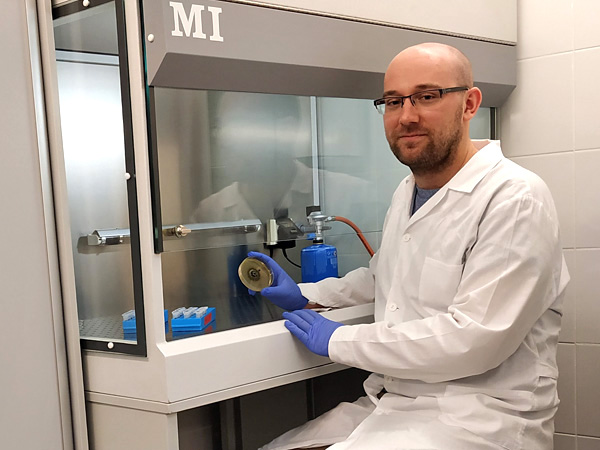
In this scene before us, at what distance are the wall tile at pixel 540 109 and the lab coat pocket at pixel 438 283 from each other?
0.82 metres

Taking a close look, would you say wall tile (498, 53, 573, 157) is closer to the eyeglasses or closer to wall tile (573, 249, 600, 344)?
wall tile (573, 249, 600, 344)

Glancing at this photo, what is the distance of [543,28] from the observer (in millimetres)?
1914

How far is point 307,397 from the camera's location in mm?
1703

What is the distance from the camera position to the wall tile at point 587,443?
6.15 ft

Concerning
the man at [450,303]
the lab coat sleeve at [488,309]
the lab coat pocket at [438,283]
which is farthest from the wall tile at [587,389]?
the lab coat pocket at [438,283]

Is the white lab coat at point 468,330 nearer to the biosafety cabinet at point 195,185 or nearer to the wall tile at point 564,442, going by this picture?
the biosafety cabinet at point 195,185

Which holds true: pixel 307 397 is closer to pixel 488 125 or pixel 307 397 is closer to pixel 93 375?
pixel 93 375

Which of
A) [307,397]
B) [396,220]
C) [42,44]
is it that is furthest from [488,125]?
[42,44]

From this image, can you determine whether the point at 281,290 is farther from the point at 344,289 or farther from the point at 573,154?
the point at 573,154

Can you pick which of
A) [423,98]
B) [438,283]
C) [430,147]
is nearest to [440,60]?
[423,98]

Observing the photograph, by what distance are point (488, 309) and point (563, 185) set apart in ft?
2.85

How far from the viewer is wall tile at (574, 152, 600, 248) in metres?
1.84

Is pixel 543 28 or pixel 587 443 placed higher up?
pixel 543 28

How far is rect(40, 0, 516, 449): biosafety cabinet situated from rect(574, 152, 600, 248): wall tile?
0.43m
